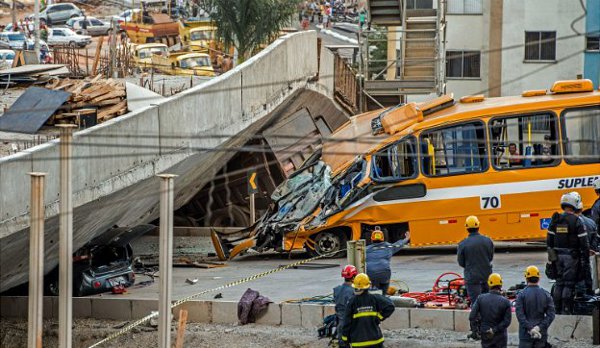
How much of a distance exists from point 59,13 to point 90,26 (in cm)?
521

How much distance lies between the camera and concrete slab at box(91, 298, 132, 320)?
19094 millimetres

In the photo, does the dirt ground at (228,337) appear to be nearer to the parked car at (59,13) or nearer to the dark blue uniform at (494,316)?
the dark blue uniform at (494,316)

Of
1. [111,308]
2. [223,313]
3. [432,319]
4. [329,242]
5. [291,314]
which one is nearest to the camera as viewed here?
[432,319]

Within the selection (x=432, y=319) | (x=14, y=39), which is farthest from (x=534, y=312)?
(x=14, y=39)

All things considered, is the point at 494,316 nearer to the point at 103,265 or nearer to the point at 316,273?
the point at 316,273

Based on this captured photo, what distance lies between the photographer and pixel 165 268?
15.3 meters

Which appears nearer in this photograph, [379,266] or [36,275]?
[36,275]

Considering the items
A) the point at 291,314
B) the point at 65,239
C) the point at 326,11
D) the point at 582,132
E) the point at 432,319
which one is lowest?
the point at 291,314

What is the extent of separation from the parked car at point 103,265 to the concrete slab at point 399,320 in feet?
18.0

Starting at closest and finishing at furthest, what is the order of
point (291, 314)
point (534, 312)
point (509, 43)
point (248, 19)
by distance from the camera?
point (534, 312)
point (291, 314)
point (248, 19)
point (509, 43)

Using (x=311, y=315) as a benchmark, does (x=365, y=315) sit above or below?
above

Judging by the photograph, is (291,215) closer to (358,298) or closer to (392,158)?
(392,158)

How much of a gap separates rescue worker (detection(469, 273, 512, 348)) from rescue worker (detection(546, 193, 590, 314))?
206cm

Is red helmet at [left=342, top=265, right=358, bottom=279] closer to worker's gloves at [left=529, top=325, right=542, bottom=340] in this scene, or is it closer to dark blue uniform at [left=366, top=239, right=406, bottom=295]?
dark blue uniform at [left=366, top=239, right=406, bottom=295]
